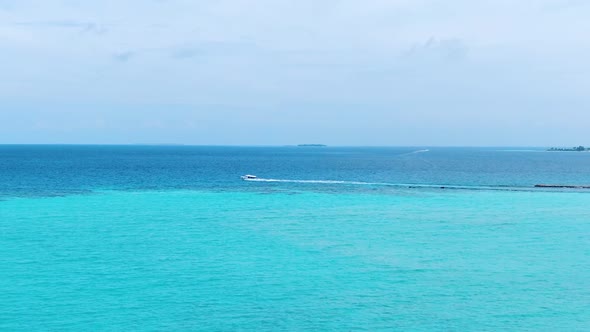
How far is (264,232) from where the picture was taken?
3628 centimetres

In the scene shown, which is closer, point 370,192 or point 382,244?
point 382,244

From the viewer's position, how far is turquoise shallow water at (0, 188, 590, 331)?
20.5m

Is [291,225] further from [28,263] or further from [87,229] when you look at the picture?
[28,263]

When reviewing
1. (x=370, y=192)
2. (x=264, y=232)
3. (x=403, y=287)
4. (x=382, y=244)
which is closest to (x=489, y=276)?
(x=403, y=287)

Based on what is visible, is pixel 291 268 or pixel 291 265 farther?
pixel 291 265

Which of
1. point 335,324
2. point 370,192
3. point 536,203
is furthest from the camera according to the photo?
point 370,192

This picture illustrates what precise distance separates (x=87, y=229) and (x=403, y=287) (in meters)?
22.4

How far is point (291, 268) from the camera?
27.0 m

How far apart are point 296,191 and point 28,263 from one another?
37.6 metres

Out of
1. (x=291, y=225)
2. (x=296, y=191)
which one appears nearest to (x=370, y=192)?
(x=296, y=191)

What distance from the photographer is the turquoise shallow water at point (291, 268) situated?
20.5 meters

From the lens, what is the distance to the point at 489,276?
1022 inches

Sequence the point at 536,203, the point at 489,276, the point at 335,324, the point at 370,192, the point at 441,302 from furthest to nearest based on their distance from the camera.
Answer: the point at 370,192 < the point at 536,203 < the point at 489,276 < the point at 441,302 < the point at 335,324

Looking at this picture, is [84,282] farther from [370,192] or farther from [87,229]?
[370,192]
